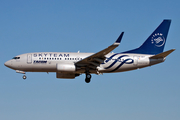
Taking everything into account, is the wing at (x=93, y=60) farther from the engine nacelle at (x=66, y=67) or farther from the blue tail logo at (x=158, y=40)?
the blue tail logo at (x=158, y=40)

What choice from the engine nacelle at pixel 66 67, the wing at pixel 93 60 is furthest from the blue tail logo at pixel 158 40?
the engine nacelle at pixel 66 67

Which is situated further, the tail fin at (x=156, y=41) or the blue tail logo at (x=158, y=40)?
the blue tail logo at (x=158, y=40)

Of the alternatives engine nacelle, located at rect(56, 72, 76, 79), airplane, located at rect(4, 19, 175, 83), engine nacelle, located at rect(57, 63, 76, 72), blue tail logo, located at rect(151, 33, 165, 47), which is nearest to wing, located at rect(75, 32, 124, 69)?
airplane, located at rect(4, 19, 175, 83)

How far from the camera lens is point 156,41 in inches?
1853

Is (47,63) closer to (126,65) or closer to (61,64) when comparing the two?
(61,64)

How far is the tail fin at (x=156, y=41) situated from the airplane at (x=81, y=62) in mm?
472

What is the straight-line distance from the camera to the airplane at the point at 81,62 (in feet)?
138

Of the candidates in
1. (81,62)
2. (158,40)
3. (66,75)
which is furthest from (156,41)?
(66,75)

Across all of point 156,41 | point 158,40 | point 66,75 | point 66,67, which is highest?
point 158,40

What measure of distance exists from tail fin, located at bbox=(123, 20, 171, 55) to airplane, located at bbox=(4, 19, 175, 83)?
47cm

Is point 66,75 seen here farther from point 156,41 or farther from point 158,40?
point 158,40

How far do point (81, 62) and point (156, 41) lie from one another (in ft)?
39.7

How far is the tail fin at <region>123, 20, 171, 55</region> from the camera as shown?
4653 cm

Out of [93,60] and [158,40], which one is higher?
[158,40]
